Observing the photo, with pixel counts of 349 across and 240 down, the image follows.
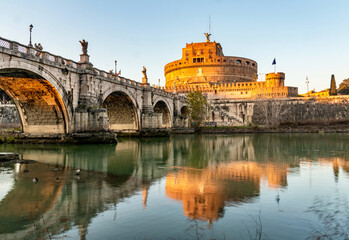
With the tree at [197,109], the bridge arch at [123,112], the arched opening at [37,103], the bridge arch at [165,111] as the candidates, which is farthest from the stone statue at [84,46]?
the tree at [197,109]

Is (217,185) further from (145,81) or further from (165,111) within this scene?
(165,111)

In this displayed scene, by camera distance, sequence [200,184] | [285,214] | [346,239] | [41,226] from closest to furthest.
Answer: [346,239]
[41,226]
[285,214]
[200,184]

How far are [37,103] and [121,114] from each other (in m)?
14.3

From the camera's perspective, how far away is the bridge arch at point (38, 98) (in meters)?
22.5

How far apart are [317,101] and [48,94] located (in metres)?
61.0

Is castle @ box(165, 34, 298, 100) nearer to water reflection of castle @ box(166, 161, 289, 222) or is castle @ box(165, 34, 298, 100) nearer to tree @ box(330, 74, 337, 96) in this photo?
tree @ box(330, 74, 337, 96)

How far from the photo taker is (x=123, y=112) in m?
40.0

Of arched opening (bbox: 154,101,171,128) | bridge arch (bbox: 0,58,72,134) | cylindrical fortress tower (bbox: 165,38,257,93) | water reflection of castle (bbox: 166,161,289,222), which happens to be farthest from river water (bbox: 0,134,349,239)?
cylindrical fortress tower (bbox: 165,38,257,93)

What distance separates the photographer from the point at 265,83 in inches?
3167

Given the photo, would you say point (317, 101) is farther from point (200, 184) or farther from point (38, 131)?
point (200, 184)

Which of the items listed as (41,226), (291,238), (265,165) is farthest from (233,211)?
(265,165)

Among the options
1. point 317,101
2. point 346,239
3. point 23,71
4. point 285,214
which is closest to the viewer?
point 346,239

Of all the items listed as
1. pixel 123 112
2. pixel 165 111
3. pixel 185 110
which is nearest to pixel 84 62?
pixel 123 112

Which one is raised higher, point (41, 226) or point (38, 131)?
point (38, 131)
